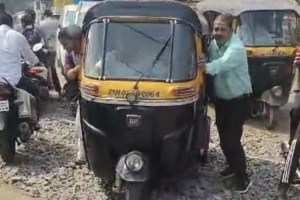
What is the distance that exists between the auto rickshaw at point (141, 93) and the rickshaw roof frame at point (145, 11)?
0.01 metres

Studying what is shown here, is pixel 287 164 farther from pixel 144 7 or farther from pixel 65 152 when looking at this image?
pixel 65 152

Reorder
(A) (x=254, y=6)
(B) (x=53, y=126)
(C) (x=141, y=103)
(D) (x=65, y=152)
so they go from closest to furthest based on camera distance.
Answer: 1. (C) (x=141, y=103)
2. (D) (x=65, y=152)
3. (B) (x=53, y=126)
4. (A) (x=254, y=6)

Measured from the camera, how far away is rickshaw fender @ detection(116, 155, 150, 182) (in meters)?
5.94

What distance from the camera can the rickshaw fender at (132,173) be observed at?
5938 mm

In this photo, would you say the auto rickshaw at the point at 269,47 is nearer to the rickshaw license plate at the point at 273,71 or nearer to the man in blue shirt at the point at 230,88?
the rickshaw license plate at the point at 273,71

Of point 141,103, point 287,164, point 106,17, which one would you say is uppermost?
point 106,17

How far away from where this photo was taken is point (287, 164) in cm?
666

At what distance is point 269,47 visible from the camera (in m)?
11.0

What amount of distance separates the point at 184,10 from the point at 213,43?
0.58 metres

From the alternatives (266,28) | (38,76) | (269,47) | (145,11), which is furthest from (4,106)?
(266,28)

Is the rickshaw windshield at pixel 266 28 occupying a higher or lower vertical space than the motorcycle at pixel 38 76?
higher

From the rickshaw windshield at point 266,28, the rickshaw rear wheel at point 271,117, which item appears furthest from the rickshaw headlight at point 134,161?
the rickshaw windshield at point 266,28

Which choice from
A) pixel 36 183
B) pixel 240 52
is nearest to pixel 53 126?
pixel 36 183

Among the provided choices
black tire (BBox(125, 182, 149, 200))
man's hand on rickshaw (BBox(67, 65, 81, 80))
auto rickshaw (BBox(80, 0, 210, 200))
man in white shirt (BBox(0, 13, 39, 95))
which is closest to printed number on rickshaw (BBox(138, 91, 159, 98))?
auto rickshaw (BBox(80, 0, 210, 200))
